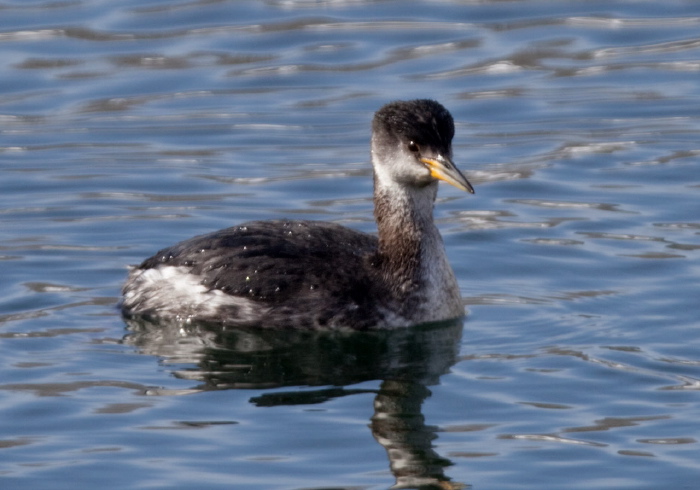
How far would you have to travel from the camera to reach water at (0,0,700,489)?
9.35 m

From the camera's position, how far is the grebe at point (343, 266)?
37.3ft

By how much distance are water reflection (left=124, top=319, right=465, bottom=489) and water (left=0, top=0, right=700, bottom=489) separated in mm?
27

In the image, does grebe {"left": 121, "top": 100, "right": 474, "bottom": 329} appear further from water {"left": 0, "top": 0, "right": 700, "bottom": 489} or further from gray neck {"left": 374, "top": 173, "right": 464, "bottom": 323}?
water {"left": 0, "top": 0, "right": 700, "bottom": 489}

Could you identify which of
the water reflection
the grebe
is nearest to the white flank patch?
the grebe

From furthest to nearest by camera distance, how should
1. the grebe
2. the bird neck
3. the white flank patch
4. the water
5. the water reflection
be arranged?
the bird neck < the white flank patch < the grebe < the water reflection < the water

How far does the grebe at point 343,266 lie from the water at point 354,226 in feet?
0.58

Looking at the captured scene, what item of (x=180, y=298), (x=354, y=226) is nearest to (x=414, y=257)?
(x=180, y=298)

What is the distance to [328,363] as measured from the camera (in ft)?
35.8

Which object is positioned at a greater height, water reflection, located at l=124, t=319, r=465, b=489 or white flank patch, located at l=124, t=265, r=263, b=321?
white flank patch, located at l=124, t=265, r=263, b=321

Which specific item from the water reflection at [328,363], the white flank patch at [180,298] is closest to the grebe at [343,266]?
the white flank patch at [180,298]

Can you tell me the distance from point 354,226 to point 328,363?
3354 millimetres

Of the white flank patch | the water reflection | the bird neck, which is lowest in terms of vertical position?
the water reflection

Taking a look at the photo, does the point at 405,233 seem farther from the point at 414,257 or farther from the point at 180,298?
the point at 180,298

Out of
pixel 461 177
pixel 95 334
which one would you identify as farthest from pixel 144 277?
pixel 461 177
